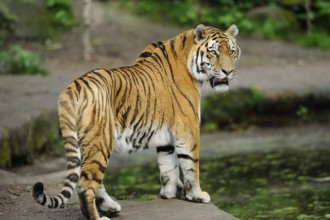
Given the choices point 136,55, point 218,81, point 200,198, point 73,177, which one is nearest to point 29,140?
point 200,198

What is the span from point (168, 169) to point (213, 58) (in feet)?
3.64

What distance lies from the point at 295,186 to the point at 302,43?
9803mm

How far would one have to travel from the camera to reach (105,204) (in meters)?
6.73

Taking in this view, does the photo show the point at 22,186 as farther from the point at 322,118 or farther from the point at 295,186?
the point at 322,118

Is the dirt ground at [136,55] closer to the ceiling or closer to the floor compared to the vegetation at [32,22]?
closer to the floor

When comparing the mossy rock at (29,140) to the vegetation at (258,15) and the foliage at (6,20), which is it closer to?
the foliage at (6,20)

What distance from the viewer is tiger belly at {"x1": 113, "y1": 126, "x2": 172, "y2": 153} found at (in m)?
6.66

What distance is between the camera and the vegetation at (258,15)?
19.2 metres

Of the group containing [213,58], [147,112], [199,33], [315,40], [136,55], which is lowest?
[147,112]

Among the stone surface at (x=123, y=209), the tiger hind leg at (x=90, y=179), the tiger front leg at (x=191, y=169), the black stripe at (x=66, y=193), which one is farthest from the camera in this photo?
the tiger front leg at (x=191, y=169)

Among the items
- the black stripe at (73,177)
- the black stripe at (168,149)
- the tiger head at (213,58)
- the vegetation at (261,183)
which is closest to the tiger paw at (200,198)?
the black stripe at (168,149)

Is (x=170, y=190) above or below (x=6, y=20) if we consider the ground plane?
below

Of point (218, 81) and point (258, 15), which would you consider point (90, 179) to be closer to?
point (218, 81)

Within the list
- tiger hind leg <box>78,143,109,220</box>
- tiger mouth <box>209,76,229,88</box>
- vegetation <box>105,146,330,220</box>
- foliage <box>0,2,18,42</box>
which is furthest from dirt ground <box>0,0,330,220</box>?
tiger hind leg <box>78,143,109,220</box>
